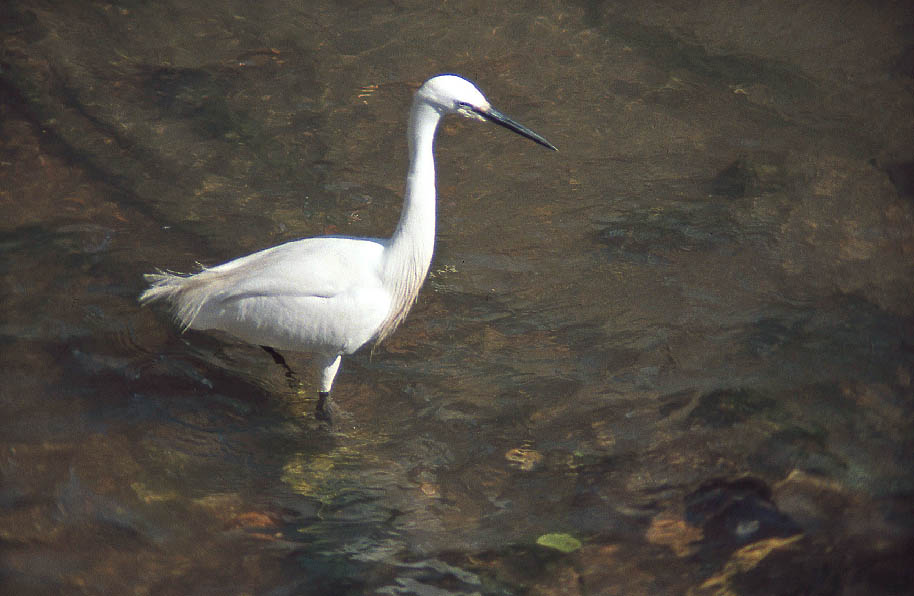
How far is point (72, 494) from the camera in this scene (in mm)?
3404

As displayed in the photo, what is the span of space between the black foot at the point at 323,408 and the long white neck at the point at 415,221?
44 cm

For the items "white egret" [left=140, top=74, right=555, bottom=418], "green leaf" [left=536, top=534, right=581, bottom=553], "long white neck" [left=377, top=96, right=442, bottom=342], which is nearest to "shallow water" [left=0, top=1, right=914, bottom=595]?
"green leaf" [left=536, top=534, right=581, bottom=553]

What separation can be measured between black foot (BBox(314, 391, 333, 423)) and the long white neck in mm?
442

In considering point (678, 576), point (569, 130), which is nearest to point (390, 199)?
point (569, 130)

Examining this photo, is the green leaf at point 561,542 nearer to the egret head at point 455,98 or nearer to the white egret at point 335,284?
the white egret at point 335,284

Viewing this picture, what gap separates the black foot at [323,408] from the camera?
4.01 meters

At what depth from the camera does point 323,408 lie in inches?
159

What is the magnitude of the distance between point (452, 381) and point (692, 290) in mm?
1535

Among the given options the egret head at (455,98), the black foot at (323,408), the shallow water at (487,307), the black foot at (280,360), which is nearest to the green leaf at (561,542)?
the shallow water at (487,307)

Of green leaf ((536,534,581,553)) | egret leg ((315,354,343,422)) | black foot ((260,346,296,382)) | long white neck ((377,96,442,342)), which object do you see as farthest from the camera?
black foot ((260,346,296,382))

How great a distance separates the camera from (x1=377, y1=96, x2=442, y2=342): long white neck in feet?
11.9

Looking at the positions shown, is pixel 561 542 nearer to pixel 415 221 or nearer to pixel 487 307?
pixel 415 221

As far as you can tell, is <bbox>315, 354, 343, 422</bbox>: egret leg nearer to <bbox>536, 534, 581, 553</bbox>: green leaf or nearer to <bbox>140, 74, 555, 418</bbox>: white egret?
<bbox>140, 74, 555, 418</bbox>: white egret

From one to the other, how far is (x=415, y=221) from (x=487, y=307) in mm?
1070
